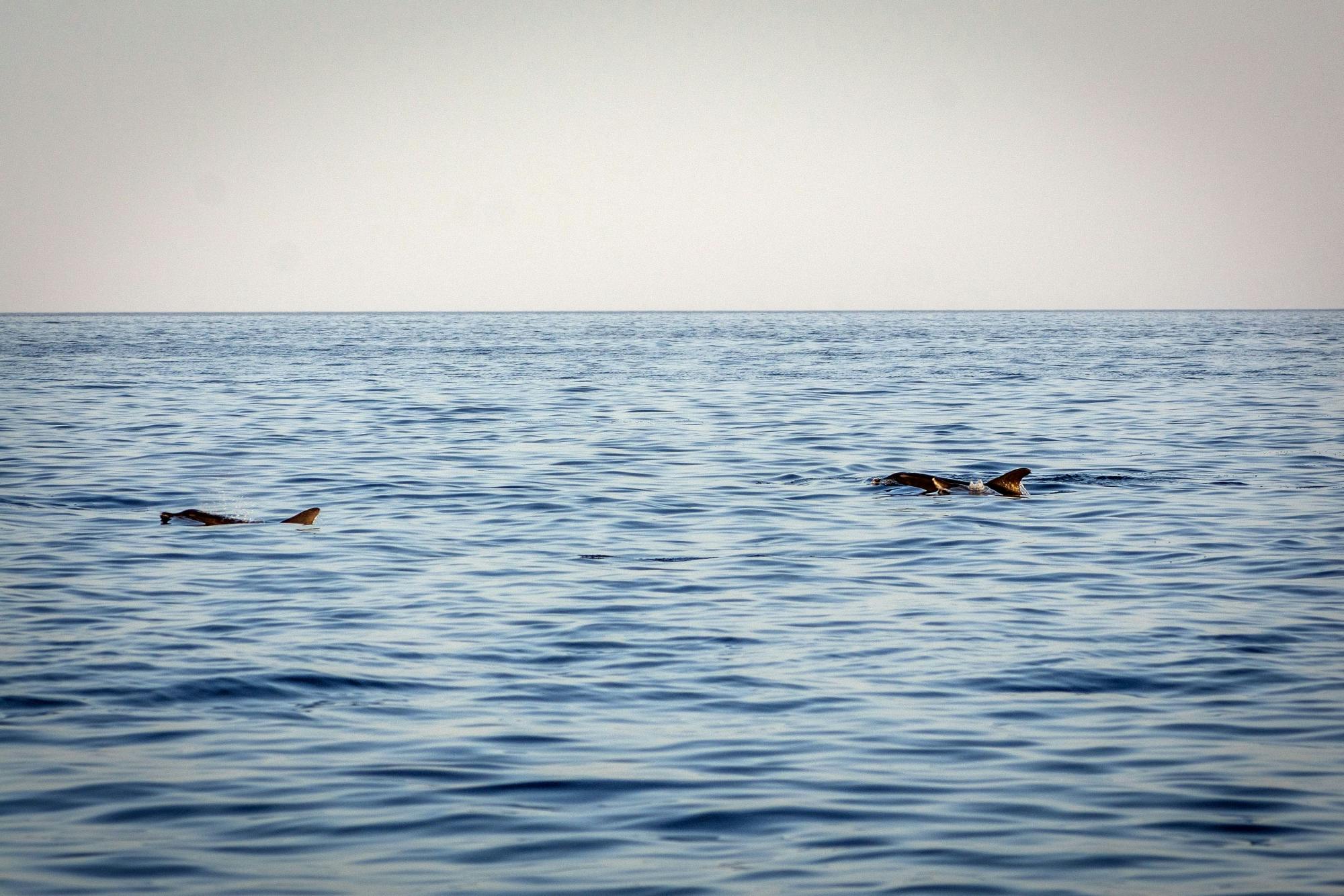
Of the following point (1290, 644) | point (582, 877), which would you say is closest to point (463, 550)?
point (1290, 644)

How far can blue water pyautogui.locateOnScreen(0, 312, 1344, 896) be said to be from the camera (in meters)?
7.28

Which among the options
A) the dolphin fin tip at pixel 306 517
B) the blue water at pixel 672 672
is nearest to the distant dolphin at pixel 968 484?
the blue water at pixel 672 672

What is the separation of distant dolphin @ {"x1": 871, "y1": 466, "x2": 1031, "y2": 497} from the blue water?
0.35 m

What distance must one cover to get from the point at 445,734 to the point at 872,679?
119 inches

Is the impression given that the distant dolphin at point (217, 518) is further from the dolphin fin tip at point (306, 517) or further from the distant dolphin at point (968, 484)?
the distant dolphin at point (968, 484)

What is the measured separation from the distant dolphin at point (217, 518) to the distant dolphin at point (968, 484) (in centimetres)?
801

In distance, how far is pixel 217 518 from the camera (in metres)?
18.4

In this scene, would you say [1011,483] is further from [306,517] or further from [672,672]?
[672,672]

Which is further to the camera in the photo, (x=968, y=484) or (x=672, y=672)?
(x=968, y=484)

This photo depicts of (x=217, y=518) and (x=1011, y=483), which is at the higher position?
(x=1011, y=483)

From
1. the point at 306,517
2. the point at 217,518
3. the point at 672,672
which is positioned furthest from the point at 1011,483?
the point at 672,672

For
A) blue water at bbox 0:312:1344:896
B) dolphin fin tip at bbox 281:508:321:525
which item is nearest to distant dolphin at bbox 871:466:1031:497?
blue water at bbox 0:312:1344:896

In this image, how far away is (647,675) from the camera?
10719mm

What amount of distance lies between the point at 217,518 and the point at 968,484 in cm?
994
